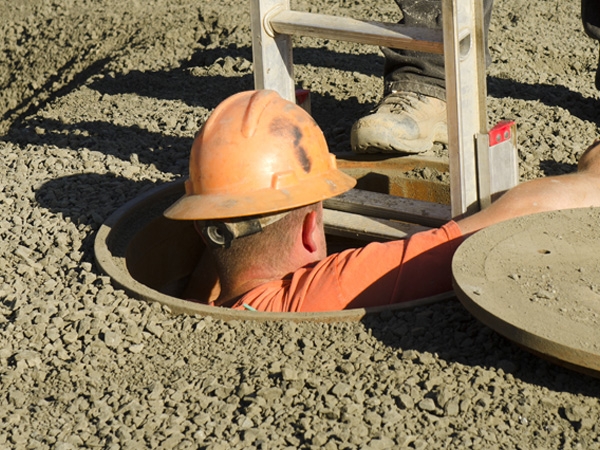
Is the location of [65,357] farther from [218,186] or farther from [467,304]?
[467,304]

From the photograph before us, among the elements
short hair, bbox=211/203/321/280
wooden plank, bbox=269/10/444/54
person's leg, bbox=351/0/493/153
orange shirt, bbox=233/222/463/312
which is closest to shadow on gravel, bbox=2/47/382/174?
person's leg, bbox=351/0/493/153

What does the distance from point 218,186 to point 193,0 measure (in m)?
4.14

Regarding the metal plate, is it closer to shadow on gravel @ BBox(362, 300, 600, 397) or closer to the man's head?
shadow on gravel @ BBox(362, 300, 600, 397)

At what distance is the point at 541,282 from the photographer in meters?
3.04

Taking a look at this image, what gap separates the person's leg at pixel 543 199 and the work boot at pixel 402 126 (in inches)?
39.0

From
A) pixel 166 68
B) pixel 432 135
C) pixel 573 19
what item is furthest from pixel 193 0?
pixel 432 135

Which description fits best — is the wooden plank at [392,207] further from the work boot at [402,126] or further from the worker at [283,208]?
the worker at [283,208]

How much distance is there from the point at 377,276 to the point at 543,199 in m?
0.65

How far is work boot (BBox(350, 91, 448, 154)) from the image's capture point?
14.6 feet

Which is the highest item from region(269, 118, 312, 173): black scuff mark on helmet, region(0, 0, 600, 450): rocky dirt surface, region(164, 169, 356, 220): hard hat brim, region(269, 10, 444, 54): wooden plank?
region(269, 10, 444, 54): wooden plank

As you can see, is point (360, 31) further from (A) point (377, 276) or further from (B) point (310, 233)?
(A) point (377, 276)

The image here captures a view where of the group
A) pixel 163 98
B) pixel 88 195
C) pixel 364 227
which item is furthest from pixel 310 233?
pixel 163 98

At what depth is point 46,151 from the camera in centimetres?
493

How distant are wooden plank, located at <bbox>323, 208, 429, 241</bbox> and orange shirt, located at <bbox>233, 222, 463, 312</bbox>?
61cm
